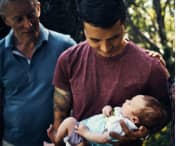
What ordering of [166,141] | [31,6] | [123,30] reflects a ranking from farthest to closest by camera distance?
[166,141] → [31,6] → [123,30]

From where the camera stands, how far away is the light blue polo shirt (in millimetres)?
2301

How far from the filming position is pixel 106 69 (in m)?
2.10

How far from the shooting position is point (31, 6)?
2.22 metres

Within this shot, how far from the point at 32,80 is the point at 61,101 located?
0.59ft

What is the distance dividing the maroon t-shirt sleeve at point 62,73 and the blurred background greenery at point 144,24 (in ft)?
2.09

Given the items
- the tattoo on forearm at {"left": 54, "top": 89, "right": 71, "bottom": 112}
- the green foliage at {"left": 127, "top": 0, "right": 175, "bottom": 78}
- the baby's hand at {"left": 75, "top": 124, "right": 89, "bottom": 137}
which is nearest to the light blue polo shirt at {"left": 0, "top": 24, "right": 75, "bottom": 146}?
the tattoo on forearm at {"left": 54, "top": 89, "right": 71, "bottom": 112}

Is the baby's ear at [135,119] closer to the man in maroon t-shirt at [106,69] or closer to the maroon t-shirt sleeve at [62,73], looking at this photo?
the man in maroon t-shirt at [106,69]

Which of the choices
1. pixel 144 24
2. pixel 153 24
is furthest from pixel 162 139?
pixel 144 24

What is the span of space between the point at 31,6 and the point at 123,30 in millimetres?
446

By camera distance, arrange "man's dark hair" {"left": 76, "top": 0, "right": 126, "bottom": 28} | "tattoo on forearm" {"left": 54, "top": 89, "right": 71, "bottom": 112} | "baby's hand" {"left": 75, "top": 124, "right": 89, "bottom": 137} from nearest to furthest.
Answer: "man's dark hair" {"left": 76, "top": 0, "right": 126, "bottom": 28} → "baby's hand" {"left": 75, "top": 124, "right": 89, "bottom": 137} → "tattoo on forearm" {"left": 54, "top": 89, "right": 71, "bottom": 112}

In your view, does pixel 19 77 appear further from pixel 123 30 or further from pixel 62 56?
pixel 123 30

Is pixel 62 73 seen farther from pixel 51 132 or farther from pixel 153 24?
pixel 153 24

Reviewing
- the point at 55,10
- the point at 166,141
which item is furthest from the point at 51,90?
the point at 166,141

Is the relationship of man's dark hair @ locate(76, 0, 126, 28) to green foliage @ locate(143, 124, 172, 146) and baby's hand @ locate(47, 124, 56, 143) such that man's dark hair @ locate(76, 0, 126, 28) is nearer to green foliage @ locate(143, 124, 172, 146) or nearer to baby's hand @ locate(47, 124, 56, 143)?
baby's hand @ locate(47, 124, 56, 143)
